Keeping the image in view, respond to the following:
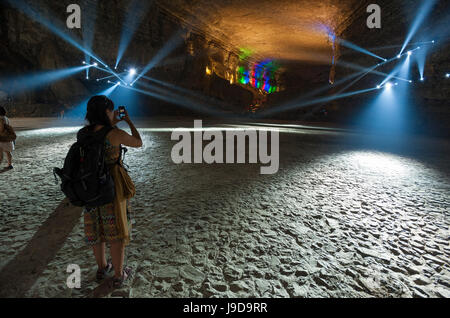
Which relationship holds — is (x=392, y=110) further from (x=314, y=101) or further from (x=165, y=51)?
(x=165, y=51)

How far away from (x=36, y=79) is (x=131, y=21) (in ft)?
38.0

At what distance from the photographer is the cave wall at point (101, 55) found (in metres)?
19.5

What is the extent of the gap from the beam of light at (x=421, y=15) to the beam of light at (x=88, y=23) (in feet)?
90.1

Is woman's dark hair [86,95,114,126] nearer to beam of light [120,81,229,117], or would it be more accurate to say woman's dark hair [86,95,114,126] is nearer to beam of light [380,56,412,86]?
beam of light [380,56,412,86]

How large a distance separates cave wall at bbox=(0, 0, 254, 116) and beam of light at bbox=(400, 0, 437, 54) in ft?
58.3

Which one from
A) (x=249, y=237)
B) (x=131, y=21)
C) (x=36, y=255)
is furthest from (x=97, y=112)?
(x=131, y=21)

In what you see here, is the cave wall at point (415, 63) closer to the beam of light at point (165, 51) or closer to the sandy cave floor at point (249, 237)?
the sandy cave floor at point (249, 237)

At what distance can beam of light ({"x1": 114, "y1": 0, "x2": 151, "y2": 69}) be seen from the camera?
22.8 m

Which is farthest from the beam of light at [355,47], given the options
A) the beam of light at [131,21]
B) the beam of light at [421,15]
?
the beam of light at [131,21]

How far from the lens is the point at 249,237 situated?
233 centimetres

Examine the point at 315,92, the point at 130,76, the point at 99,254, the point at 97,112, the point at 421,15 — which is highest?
the point at 421,15
